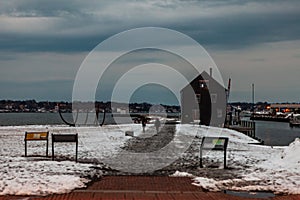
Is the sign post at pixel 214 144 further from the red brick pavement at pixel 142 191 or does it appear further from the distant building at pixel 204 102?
the distant building at pixel 204 102

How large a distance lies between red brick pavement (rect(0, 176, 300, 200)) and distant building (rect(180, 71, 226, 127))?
156ft

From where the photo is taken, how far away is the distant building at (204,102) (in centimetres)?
6238

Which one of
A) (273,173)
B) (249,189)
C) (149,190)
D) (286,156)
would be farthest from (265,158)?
(149,190)

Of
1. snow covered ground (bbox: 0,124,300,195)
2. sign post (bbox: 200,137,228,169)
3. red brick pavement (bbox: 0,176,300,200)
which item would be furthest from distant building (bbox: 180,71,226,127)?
red brick pavement (bbox: 0,176,300,200)

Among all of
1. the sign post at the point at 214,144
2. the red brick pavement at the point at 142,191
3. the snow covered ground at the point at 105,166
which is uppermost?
the sign post at the point at 214,144

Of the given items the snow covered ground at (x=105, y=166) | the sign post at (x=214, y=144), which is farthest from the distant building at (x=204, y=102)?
the sign post at (x=214, y=144)

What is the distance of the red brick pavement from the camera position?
35.2 feet

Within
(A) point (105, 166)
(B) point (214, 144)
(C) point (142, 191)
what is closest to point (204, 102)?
(B) point (214, 144)

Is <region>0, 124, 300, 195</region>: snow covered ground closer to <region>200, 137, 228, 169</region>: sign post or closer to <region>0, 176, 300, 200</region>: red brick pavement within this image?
<region>0, 176, 300, 200</region>: red brick pavement

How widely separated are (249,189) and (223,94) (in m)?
52.6

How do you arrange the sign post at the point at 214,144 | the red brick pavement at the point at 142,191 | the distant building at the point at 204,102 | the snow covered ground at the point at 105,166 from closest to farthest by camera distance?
the red brick pavement at the point at 142,191
the snow covered ground at the point at 105,166
the sign post at the point at 214,144
the distant building at the point at 204,102

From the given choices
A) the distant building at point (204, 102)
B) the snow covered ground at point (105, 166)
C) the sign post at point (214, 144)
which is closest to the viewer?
the snow covered ground at point (105, 166)

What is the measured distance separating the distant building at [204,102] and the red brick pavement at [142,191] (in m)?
47.7

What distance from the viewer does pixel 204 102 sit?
6341cm
